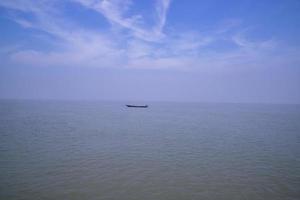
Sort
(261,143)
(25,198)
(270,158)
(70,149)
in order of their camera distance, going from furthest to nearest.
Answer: (261,143)
(70,149)
(270,158)
(25,198)

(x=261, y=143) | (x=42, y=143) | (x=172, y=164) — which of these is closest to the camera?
(x=172, y=164)

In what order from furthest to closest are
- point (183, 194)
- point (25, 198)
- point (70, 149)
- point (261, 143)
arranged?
1. point (261, 143)
2. point (70, 149)
3. point (183, 194)
4. point (25, 198)

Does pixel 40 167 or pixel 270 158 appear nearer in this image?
pixel 40 167

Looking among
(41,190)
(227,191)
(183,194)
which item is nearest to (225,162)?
(227,191)

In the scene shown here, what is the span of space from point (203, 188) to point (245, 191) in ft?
10.4

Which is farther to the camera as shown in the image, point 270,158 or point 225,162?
point 270,158

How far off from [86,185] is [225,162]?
1506 cm

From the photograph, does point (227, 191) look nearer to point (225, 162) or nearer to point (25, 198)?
point (225, 162)

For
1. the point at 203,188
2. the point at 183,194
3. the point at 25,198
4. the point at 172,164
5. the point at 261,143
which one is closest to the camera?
the point at 25,198

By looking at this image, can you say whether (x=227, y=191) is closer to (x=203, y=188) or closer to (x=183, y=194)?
(x=203, y=188)

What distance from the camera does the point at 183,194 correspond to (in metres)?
16.0

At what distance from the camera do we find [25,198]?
1479 centimetres

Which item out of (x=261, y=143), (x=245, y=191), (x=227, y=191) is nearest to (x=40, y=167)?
(x=227, y=191)

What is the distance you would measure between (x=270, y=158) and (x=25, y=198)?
83.8ft
